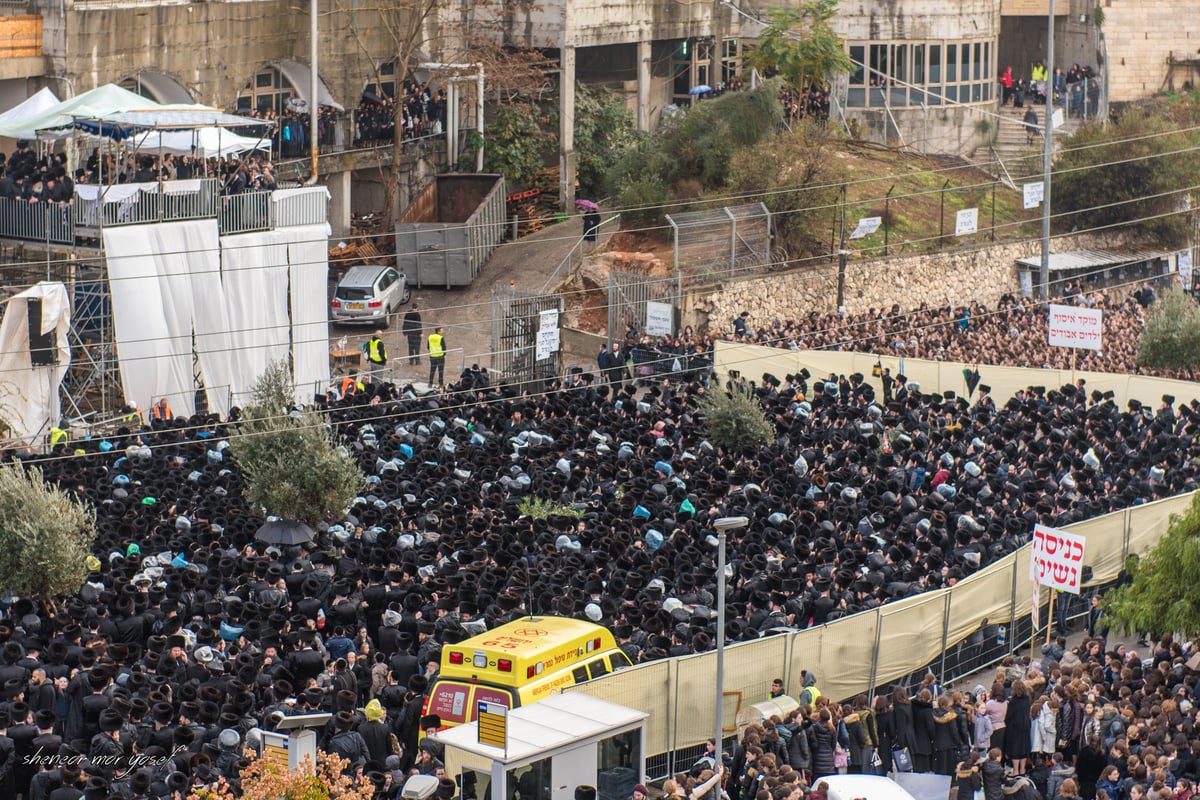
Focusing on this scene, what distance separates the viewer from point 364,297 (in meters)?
38.8

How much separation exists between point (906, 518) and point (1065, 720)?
205 inches

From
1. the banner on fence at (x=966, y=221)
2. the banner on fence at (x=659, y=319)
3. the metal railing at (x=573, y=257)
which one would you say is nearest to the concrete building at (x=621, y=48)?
the metal railing at (x=573, y=257)

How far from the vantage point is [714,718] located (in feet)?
61.2

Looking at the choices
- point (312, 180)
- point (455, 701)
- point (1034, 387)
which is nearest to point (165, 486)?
point (455, 701)

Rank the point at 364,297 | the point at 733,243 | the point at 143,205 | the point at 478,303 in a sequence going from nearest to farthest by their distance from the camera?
the point at 143,205
the point at 364,297
the point at 733,243
the point at 478,303

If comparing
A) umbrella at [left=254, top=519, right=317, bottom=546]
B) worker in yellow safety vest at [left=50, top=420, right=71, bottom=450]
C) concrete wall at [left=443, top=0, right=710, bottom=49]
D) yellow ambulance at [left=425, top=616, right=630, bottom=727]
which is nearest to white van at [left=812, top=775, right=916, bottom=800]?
yellow ambulance at [left=425, top=616, right=630, bottom=727]

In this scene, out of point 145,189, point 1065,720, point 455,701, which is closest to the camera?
point 455,701

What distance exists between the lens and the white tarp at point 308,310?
3522 cm

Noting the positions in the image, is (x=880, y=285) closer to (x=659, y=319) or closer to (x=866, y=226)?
(x=866, y=226)

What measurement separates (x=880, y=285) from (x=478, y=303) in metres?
8.89

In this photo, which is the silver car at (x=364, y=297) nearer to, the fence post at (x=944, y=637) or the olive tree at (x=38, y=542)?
the olive tree at (x=38, y=542)

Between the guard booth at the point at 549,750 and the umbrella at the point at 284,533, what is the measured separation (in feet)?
23.9

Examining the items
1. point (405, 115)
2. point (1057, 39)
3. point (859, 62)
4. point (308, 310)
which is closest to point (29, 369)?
point (308, 310)

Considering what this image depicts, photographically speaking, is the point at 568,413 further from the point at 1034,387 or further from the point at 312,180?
the point at 312,180
